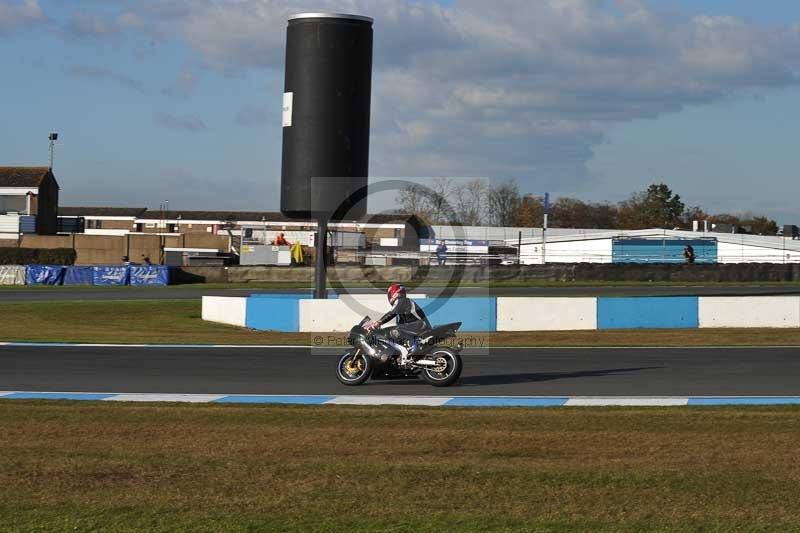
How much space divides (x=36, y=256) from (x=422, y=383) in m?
49.5

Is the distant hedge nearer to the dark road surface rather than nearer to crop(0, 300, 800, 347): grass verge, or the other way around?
crop(0, 300, 800, 347): grass verge

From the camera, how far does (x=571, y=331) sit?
2544 cm

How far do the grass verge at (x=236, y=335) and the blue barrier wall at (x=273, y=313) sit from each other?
0.38m

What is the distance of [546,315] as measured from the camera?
83.8 ft

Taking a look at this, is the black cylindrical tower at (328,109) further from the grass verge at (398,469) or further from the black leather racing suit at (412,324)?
the grass verge at (398,469)

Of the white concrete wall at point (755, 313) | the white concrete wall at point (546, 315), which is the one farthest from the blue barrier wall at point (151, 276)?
the white concrete wall at point (755, 313)

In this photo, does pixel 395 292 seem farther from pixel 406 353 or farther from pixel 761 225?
pixel 761 225

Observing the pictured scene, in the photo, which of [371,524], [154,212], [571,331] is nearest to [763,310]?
[571,331]

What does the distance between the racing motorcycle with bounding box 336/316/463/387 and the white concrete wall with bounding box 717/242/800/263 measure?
58587 mm

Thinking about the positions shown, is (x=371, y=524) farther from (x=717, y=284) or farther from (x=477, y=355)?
(x=717, y=284)

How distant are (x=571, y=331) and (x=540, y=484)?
17.7 metres

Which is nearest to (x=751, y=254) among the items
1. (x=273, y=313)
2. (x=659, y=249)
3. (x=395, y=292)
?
(x=659, y=249)

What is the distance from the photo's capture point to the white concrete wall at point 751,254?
7094 centimetres

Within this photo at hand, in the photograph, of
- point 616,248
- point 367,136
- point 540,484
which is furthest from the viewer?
point 616,248
